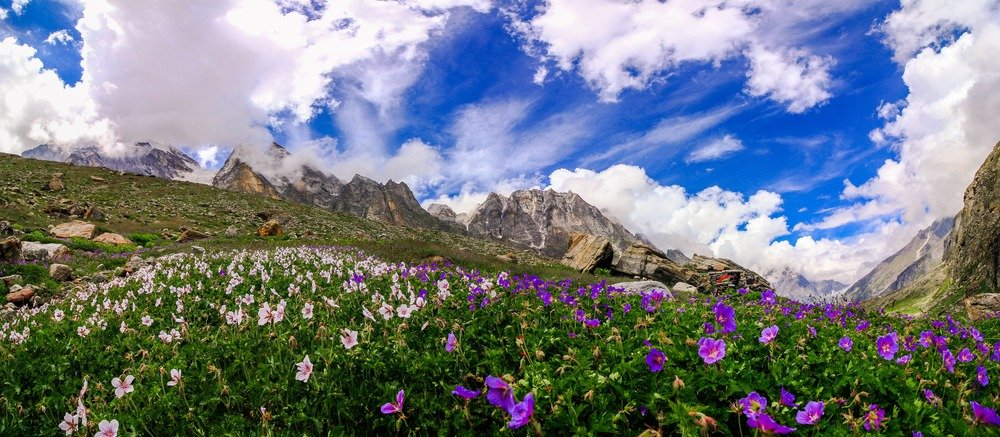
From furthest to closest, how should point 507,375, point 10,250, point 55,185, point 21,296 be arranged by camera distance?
Answer: point 55,185
point 10,250
point 21,296
point 507,375

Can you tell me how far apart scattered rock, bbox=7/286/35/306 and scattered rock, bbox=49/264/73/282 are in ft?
10.1

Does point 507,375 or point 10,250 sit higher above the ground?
point 10,250

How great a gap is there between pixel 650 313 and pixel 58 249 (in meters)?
25.8

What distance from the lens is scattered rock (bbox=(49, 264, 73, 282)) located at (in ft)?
52.7

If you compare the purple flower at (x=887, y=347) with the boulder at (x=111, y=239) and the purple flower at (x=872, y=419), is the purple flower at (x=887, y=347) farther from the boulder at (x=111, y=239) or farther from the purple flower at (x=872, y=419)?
the boulder at (x=111, y=239)

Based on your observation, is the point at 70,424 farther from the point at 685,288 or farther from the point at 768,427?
the point at 685,288

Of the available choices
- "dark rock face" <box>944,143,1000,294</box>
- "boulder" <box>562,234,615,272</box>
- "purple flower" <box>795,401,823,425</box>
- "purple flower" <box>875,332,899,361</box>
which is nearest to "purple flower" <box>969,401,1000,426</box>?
"purple flower" <box>795,401,823,425</box>

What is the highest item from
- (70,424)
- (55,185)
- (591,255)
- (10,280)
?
(55,185)

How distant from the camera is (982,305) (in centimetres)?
1202

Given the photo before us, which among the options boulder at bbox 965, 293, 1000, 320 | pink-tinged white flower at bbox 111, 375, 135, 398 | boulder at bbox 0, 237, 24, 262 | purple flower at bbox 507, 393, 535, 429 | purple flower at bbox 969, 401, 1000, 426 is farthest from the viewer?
boulder at bbox 0, 237, 24, 262

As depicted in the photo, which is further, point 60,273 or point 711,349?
point 60,273

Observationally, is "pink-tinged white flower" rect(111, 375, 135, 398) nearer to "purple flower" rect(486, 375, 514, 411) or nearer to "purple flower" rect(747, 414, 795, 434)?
"purple flower" rect(486, 375, 514, 411)

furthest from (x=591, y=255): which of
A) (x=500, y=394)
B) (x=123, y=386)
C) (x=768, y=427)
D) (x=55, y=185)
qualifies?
(x=55, y=185)

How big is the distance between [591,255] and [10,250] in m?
25.9
